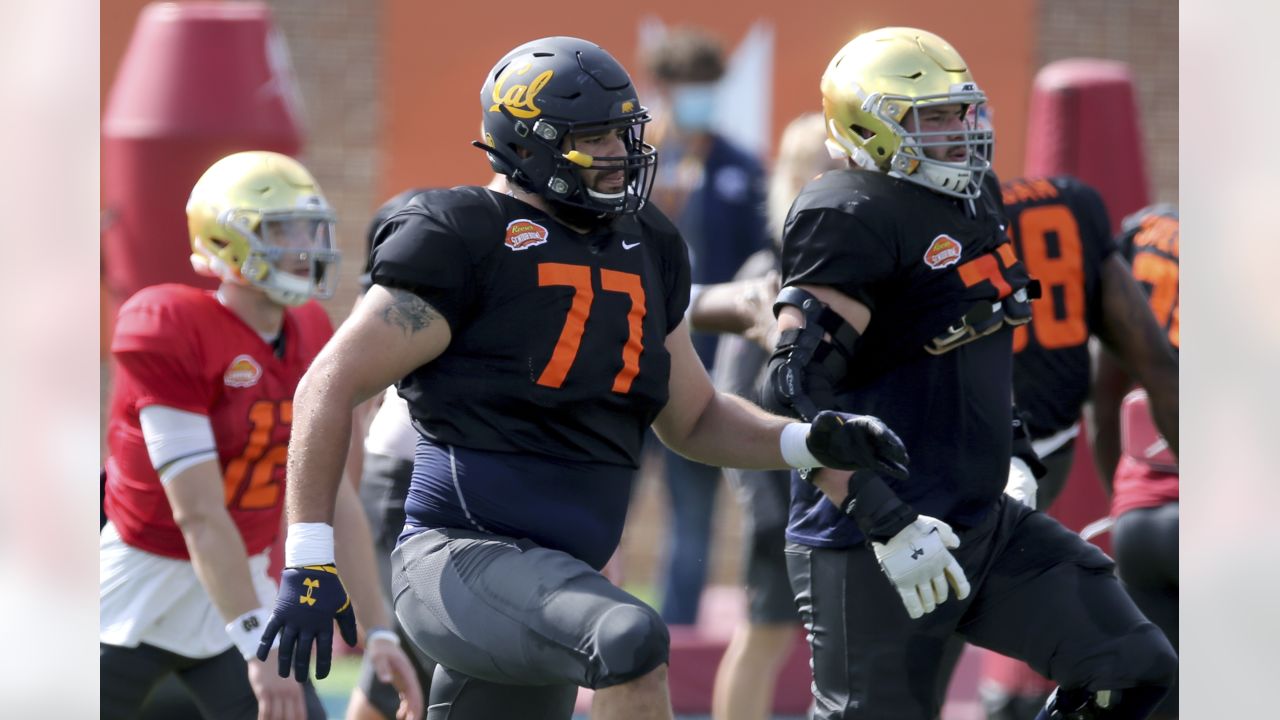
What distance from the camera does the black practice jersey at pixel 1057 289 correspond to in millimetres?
5074

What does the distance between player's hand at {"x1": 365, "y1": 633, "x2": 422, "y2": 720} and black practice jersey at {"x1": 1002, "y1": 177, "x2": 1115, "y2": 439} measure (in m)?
1.96

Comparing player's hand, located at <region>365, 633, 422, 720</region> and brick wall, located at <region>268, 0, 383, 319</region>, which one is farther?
brick wall, located at <region>268, 0, 383, 319</region>

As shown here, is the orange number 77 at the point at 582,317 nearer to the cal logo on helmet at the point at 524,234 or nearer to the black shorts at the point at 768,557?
the cal logo on helmet at the point at 524,234

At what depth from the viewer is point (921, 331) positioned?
4.02 meters

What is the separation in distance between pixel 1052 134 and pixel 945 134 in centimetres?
337

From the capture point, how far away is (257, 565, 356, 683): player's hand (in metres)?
3.40

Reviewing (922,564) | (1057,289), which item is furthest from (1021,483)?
(1057,289)

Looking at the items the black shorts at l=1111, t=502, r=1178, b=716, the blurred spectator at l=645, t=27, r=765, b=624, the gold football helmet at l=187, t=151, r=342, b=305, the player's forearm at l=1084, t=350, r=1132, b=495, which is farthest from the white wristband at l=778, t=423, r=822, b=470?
the blurred spectator at l=645, t=27, r=765, b=624

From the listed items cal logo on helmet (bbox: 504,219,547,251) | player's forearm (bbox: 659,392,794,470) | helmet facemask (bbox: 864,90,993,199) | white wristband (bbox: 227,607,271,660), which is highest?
helmet facemask (bbox: 864,90,993,199)

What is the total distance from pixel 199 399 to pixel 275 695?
29.6 inches

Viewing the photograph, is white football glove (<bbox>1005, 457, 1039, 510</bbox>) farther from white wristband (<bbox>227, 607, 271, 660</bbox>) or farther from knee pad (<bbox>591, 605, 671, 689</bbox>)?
white wristband (<bbox>227, 607, 271, 660</bbox>)

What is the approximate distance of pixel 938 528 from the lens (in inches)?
149
